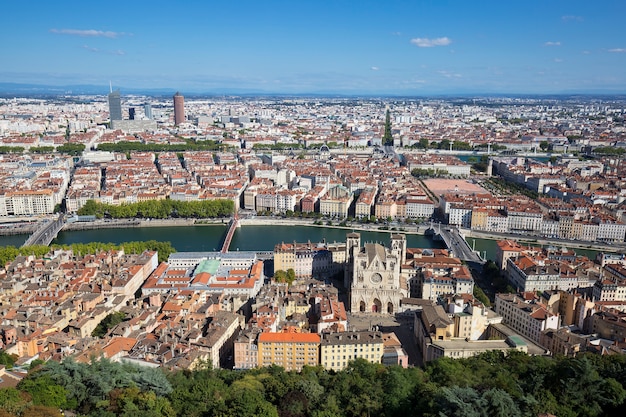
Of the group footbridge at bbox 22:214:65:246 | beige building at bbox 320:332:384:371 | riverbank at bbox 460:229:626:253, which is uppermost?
beige building at bbox 320:332:384:371

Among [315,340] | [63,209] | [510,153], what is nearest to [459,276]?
[315,340]

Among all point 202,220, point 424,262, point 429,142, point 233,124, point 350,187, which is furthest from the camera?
point 233,124

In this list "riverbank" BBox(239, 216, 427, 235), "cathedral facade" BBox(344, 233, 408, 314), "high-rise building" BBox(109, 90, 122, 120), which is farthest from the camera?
"high-rise building" BBox(109, 90, 122, 120)

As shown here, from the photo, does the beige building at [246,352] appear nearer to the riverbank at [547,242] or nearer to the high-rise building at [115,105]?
the riverbank at [547,242]

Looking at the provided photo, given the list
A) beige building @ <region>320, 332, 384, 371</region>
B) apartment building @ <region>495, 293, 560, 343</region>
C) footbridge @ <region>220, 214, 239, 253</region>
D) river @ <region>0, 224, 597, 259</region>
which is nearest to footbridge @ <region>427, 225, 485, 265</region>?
river @ <region>0, 224, 597, 259</region>

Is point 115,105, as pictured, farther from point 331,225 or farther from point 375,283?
point 375,283

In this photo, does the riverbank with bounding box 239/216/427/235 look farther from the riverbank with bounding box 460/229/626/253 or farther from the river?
the riverbank with bounding box 460/229/626/253

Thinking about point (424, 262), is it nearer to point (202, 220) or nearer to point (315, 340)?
point (315, 340)
